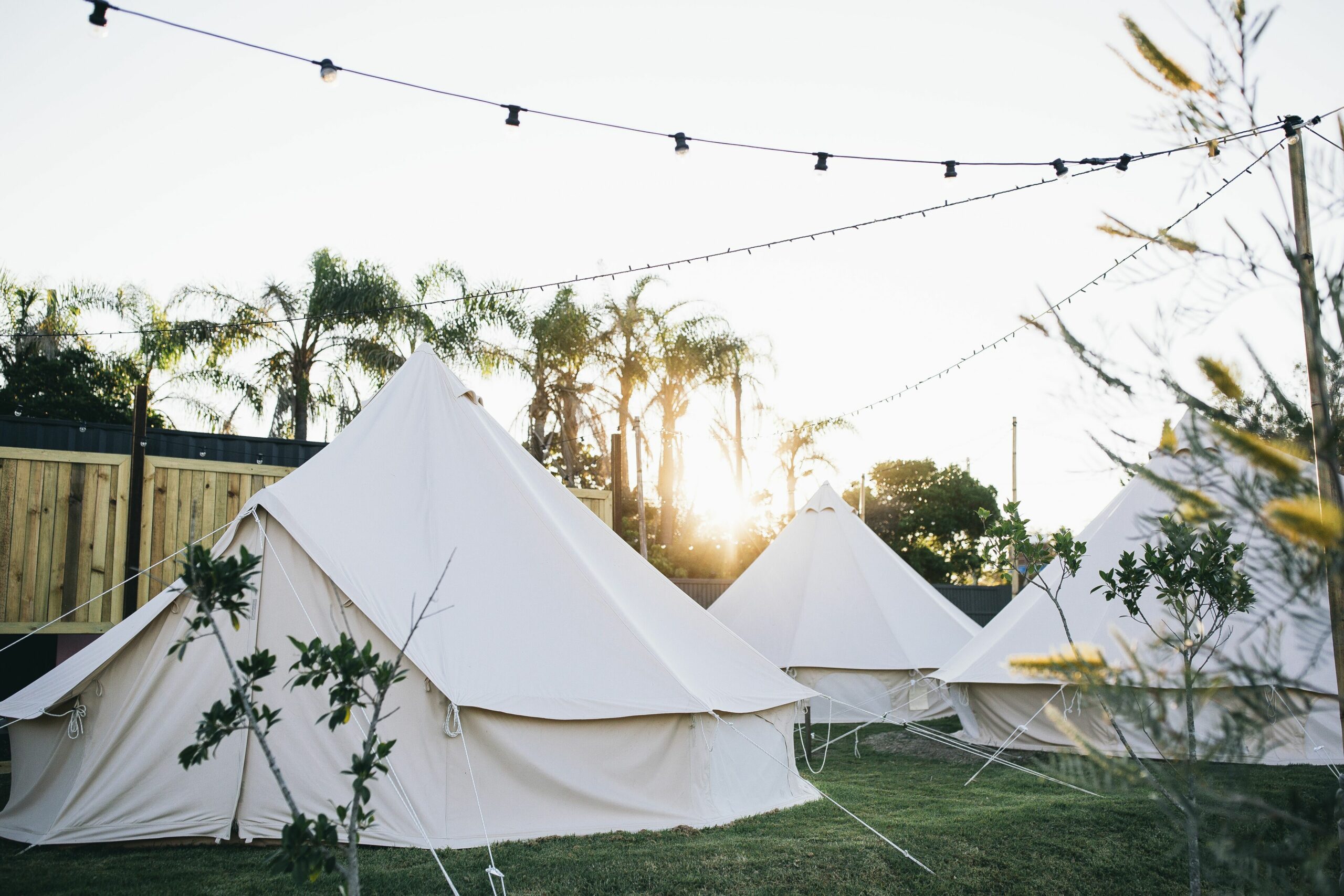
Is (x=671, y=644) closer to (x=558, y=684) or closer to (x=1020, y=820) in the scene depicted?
(x=558, y=684)

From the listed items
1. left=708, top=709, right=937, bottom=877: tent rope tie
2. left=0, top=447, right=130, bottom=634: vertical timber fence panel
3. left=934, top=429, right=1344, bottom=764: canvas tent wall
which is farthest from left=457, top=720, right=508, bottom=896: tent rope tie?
left=0, top=447, right=130, bottom=634: vertical timber fence panel

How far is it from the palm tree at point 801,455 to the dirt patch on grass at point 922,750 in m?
12.1

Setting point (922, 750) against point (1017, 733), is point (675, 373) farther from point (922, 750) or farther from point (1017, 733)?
point (1017, 733)

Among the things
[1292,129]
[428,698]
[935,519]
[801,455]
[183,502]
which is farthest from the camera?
[935,519]

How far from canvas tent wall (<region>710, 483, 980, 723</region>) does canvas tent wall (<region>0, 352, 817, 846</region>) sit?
5435mm

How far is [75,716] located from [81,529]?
2.91 meters

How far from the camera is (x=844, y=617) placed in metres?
12.0

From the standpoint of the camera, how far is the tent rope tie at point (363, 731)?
460 centimetres

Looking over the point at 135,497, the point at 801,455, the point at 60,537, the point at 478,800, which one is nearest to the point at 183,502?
the point at 135,497

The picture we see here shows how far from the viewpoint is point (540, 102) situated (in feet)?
19.5

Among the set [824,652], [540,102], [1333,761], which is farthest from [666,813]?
[824,652]

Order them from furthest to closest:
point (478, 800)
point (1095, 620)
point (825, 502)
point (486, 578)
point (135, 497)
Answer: point (825, 502), point (1095, 620), point (135, 497), point (486, 578), point (478, 800)

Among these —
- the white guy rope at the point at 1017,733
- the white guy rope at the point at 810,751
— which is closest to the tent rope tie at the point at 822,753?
the white guy rope at the point at 810,751

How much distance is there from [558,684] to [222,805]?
1.95 meters
